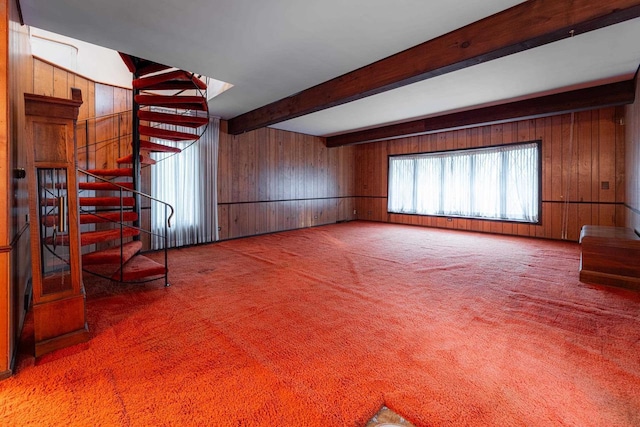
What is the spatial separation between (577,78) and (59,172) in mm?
5896

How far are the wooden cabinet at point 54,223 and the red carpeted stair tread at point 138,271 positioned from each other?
90cm

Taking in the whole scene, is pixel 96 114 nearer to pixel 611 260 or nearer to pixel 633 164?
pixel 611 260

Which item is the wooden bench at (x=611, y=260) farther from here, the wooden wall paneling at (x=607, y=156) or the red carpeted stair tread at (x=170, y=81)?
the red carpeted stair tread at (x=170, y=81)

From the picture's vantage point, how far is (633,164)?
404cm

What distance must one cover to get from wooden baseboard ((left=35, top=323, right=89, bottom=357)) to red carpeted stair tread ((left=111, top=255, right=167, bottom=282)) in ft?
3.11

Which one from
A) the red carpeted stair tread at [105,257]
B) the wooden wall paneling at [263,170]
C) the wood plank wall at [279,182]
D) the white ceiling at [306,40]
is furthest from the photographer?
the wooden wall paneling at [263,170]

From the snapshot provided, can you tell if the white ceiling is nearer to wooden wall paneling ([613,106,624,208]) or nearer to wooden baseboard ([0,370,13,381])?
wooden wall paneling ([613,106,624,208])

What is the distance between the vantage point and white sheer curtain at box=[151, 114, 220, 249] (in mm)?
4934

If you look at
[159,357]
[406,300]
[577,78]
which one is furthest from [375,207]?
[159,357]

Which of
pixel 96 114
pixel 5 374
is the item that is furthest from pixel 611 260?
pixel 96 114

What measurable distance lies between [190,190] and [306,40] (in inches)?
144

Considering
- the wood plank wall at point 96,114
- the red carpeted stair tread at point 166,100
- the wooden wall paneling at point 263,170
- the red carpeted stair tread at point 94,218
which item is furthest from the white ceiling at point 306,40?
the wooden wall paneling at point 263,170

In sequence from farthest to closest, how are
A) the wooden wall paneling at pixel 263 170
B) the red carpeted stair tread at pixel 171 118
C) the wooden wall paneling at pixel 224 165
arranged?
the wooden wall paneling at pixel 263 170, the wooden wall paneling at pixel 224 165, the red carpeted stair tread at pixel 171 118

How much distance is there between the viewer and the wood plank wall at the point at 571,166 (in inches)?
199
